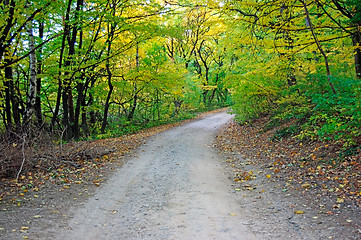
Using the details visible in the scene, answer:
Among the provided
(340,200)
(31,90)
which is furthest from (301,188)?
(31,90)

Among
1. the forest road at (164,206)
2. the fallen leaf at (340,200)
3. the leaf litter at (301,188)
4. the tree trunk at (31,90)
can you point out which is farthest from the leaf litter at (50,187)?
the fallen leaf at (340,200)

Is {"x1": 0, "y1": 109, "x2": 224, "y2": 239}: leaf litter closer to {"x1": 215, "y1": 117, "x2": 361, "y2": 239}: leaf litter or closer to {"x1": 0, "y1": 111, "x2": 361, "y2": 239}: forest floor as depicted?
{"x1": 0, "y1": 111, "x2": 361, "y2": 239}: forest floor

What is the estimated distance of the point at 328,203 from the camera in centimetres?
491

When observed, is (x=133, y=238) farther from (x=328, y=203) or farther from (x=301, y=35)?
(x=301, y=35)

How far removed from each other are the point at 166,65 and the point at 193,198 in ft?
47.2

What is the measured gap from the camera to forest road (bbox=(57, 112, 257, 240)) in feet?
14.6

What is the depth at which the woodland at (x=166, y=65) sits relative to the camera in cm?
714

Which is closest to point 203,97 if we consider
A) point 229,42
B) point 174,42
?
point 174,42

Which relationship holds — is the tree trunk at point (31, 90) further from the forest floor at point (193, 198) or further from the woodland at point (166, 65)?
the forest floor at point (193, 198)

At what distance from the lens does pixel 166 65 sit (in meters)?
19.0

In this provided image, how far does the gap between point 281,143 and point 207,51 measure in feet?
84.3

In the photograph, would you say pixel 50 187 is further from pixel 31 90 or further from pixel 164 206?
pixel 31 90

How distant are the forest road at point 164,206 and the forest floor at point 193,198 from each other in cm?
2

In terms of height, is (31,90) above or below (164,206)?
above
